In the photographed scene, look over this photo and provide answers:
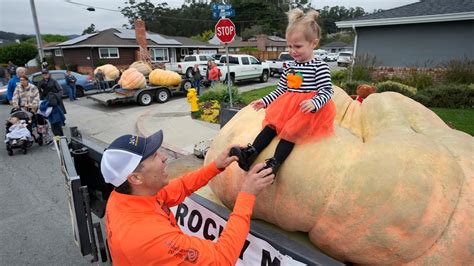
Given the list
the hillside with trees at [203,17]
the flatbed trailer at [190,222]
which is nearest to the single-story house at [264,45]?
the hillside with trees at [203,17]

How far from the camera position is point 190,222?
7.27 ft

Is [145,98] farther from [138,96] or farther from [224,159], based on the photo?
[224,159]

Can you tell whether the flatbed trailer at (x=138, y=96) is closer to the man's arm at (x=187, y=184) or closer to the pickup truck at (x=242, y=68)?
the pickup truck at (x=242, y=68)

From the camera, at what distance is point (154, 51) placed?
32250 millimetres

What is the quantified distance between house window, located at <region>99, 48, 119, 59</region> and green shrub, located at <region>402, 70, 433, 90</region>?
26.6 meters

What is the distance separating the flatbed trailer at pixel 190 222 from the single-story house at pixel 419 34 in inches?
518

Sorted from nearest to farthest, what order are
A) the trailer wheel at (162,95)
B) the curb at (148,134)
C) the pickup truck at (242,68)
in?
the curb at (148,134), the trailer wheel at (162,95), the pickup truck at (242,68)

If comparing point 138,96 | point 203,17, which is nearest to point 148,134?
point 138,96

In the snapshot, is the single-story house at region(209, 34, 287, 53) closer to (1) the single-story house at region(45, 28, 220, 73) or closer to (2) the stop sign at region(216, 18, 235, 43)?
(1) the single-story house at region(45, 28, 220, 73)

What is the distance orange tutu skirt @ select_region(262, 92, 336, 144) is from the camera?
177 cm

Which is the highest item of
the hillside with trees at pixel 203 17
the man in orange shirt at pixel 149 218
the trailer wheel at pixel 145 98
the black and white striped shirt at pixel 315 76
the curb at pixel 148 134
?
the hillside with trees at pixel 203 17

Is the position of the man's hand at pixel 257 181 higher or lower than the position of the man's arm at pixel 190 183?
higher

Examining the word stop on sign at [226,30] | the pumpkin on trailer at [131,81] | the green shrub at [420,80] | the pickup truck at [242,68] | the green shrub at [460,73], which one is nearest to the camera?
the word stop on sign at [226,30]

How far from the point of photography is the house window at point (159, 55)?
3222cm
